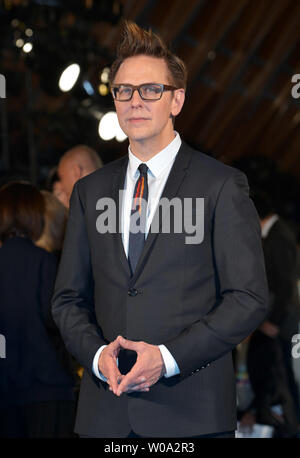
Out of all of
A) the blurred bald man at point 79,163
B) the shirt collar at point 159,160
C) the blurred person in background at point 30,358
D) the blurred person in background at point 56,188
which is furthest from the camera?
the blurred person in background at point 56,188

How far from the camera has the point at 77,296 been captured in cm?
202

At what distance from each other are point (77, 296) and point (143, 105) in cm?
51

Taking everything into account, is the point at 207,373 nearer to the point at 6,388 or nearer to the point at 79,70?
the point at 6,388

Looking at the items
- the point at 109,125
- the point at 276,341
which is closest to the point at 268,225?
the point at 276,341

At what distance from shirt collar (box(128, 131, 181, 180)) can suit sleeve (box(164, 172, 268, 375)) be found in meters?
0.19

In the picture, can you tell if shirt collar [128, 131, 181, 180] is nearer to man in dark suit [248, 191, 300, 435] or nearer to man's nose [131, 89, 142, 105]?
man's nose [131, 89, 142, 105]

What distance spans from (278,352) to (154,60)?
3.37 meters

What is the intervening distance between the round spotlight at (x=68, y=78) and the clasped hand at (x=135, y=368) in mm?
4312

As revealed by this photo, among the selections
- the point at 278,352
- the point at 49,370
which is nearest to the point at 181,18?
the point at 278,352

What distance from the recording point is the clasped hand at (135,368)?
1.78 metres

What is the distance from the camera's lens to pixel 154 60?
2.00 m

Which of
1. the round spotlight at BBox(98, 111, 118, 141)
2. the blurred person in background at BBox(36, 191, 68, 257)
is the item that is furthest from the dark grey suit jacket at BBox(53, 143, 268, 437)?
the round spotlight at BBox(98, 111, 118, 141)

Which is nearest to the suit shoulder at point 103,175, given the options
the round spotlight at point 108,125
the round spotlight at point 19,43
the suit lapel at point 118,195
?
the suit lapel at point 118,195

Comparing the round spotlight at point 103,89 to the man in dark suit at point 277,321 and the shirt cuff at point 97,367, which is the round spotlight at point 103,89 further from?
the shirt cuff at point 97,367
